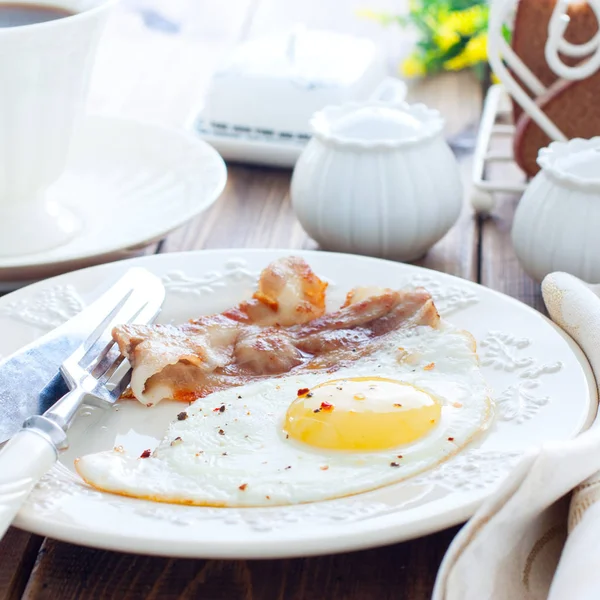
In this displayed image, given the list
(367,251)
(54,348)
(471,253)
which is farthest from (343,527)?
(471,253)

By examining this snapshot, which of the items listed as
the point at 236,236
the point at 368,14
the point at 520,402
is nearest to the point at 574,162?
the point at 520,402

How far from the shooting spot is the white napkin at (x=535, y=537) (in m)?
0.87

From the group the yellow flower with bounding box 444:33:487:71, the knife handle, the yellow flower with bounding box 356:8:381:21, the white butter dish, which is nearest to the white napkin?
the knife handle

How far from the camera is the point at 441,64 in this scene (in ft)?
8.41

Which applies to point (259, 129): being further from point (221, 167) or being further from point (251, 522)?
point (251, 522)

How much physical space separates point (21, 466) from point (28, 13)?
A: 3.02 ft

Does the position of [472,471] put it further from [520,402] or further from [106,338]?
[106,338]

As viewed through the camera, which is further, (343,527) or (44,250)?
(44,250)

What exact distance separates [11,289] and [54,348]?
14.5 inches

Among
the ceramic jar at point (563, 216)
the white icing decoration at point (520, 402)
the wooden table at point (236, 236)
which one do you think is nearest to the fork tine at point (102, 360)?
A: the wooden table at point (236, 236)

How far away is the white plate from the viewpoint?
0.91m

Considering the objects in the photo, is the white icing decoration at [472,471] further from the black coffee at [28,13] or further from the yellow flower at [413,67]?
the yellow flower at [413,67]

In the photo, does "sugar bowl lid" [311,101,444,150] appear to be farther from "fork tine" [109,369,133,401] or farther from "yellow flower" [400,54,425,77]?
"yellow flower" [400,54,425,77]

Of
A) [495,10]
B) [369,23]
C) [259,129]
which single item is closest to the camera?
[495,10]
